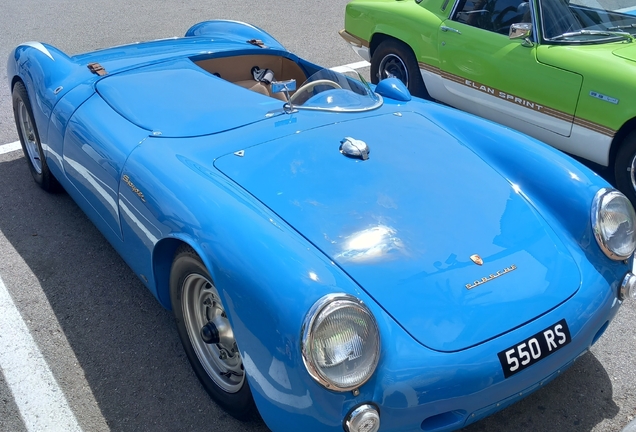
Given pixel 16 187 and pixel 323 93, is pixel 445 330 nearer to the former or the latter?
pixel 323 93

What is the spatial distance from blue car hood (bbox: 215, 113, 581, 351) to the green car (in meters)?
1.46

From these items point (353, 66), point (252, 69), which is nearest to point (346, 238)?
point (252, 69)

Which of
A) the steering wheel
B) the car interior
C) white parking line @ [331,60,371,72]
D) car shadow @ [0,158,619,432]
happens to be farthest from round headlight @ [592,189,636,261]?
white parking line @ [331,60,371,72]

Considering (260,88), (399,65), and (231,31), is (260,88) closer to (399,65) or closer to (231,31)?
(231,31)

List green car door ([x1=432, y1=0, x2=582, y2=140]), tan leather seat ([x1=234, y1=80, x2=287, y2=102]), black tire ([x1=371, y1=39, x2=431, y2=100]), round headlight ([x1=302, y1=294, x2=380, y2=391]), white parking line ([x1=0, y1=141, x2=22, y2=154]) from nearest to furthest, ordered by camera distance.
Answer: round headlight ([x1=302, y1=294, x2=380, y2=391]), tan leather seat ([x1=234, y1=80, x2=287, y2=102]), green car door ([x1=432, y1=0, x2=582, y2=140]), white parking line ([x1=0, y1=141, x2=22, y2=154]), black tire ([x1=371, y1=39, x2=431, y2=100])

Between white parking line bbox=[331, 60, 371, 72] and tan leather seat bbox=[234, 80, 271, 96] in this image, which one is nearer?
tan leather seat bbox=[234, 80, 271, 96]

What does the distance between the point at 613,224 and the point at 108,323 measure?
2.21 m

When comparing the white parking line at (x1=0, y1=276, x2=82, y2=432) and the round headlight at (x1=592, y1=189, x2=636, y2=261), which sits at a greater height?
the round headlight at (x1=592, y1=189, x2=636, y2=261)

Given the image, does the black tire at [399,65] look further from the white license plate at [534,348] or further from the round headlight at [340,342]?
the round headlight at [340,342]

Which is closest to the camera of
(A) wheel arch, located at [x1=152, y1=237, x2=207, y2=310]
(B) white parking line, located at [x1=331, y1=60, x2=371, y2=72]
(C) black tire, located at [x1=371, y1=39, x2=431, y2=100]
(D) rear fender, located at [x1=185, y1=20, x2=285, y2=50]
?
(A) wheel arch, located at [x1=152, y1=237, x2=207, y2=310]

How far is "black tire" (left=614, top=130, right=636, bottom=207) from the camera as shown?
3.72 metres

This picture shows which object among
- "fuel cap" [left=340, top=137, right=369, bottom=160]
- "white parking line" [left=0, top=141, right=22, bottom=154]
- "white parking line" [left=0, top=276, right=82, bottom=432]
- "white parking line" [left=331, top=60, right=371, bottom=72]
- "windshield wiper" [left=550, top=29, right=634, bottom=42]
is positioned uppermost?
"windshield wiper" [left=550, top=29, right=634, bottom=42]

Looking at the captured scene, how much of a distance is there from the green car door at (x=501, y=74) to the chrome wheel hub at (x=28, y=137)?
9.47 feet

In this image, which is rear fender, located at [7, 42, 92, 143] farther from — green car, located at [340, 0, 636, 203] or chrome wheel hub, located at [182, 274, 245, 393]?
green car, located at [340, 0, 636, 203]
